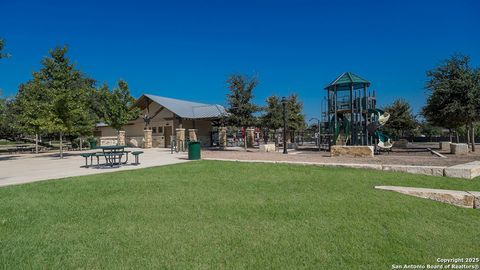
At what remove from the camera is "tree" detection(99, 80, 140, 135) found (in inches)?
1188

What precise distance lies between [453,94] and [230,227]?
63.5 ft

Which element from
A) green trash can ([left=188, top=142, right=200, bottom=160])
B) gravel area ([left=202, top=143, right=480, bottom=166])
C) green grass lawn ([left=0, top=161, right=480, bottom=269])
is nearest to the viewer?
green grass lawn ([left=0, top=161, right=480, bottom=269])

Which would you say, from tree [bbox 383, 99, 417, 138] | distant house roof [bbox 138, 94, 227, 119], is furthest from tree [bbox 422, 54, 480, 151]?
distant house roof [bbox 138, 94, 227, 119]

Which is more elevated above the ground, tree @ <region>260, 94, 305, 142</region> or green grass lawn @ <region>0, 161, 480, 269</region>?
tree @ <region>260, 94, 305, 142</region>

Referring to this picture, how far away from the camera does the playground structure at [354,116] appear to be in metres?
19.1

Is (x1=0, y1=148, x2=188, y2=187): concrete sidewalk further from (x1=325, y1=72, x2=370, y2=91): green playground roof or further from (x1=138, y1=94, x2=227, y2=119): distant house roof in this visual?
(x1=138, y1=94, x2=227, y2=119): distant house roof

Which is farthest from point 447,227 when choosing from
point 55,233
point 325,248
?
point 55,233

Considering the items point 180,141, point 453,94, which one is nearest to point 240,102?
point 180,141

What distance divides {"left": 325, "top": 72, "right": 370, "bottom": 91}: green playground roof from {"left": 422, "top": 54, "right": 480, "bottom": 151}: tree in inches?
162

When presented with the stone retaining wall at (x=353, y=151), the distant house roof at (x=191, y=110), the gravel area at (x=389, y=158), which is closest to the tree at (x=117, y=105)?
the distant house roof at (x=191, y=110)

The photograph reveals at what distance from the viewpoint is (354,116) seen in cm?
2020

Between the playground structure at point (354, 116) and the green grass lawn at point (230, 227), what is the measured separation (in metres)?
12.5

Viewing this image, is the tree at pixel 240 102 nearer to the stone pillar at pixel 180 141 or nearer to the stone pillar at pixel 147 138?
the stone pillar at pixel 180 141

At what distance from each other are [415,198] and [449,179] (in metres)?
3.35
